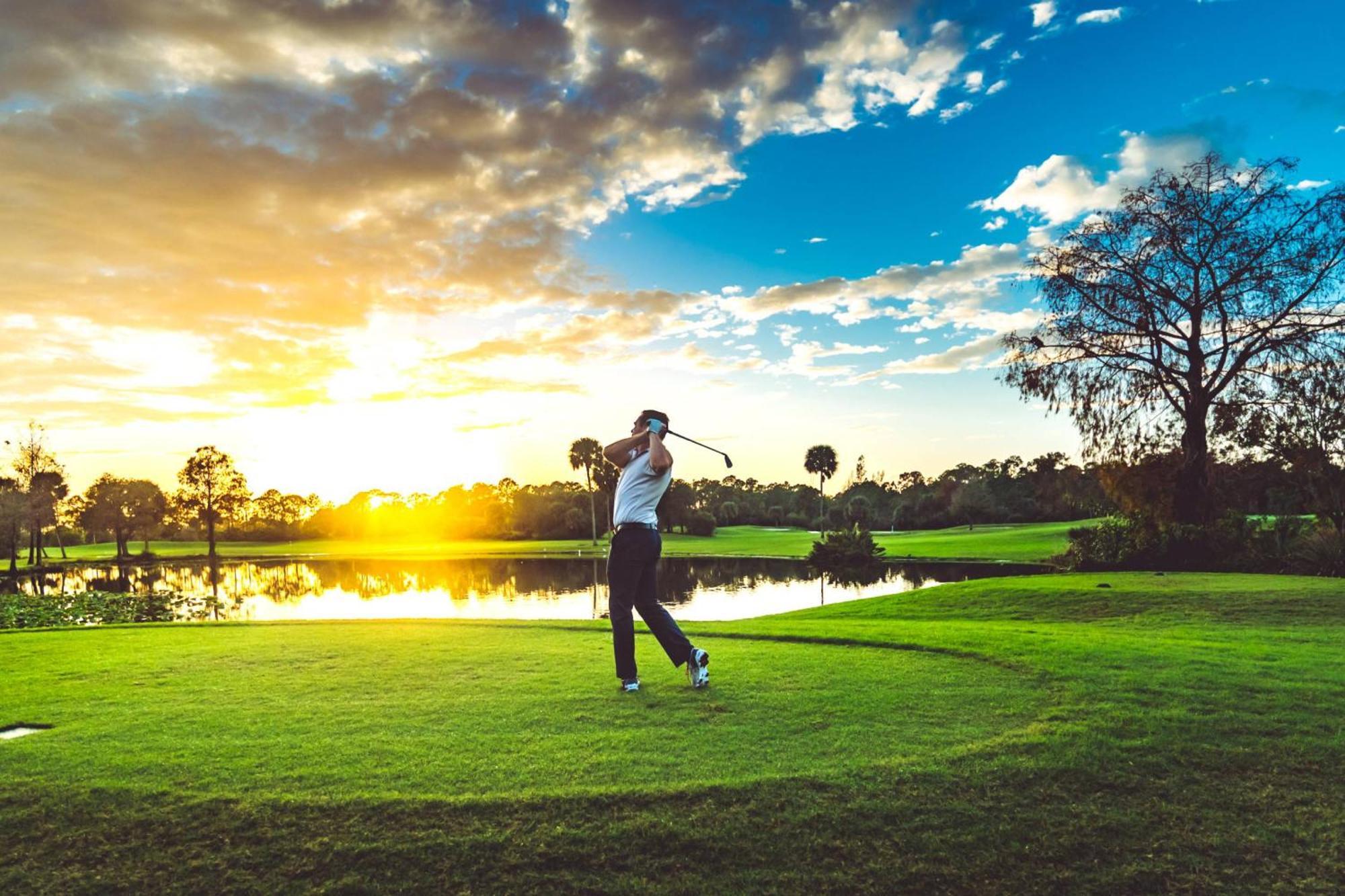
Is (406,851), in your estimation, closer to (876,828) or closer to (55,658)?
(876,828)

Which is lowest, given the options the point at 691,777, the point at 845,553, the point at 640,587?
the point at 845,553

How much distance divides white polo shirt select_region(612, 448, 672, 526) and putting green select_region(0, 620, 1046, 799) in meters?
1.48

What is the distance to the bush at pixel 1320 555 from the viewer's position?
18.5 meters

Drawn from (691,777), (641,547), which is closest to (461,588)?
(641,547)

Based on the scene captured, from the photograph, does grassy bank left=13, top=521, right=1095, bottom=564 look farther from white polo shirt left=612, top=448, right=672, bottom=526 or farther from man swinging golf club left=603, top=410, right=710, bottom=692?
white polo shirt left=612, top=448, right=672, bottom=526

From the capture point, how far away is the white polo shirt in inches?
273

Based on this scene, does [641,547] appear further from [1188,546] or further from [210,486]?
[210,486]

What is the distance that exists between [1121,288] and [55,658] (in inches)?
1101

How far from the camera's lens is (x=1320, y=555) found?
747 inches

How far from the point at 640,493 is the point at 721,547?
6173cm

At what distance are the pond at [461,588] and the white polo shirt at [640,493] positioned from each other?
13.6 metres

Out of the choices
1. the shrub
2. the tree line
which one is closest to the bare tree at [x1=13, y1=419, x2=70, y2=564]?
the tree line

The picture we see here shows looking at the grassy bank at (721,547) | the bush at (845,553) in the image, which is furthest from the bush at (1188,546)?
the bush at (845,553)

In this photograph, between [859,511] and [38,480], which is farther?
[859,511]
